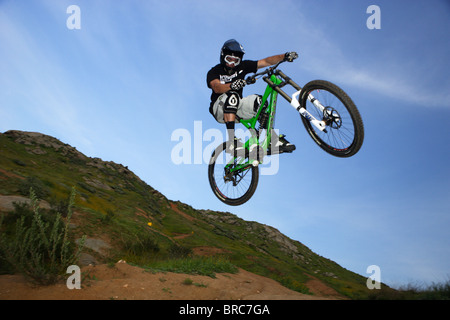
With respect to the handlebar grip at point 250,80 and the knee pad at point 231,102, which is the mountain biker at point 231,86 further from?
the handlebar grip at point 250,80

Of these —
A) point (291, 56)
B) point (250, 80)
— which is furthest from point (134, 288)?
point (291, 56)

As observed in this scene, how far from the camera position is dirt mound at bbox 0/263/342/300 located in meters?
5.91

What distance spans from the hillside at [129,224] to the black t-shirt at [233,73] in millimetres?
6314

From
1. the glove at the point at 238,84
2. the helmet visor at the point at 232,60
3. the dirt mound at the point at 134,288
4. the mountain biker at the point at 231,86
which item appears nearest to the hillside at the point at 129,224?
the dirt mound at the point at 134,288

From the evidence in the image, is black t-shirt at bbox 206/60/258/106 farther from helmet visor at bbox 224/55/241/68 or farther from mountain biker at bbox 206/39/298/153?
helmet visor at bbox 224/55/241/68

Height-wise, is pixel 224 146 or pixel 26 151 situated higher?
pixel 26 151

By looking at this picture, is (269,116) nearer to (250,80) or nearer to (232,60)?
(250,80)

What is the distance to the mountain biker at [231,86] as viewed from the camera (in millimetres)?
8320

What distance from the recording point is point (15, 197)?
14.2 metres
